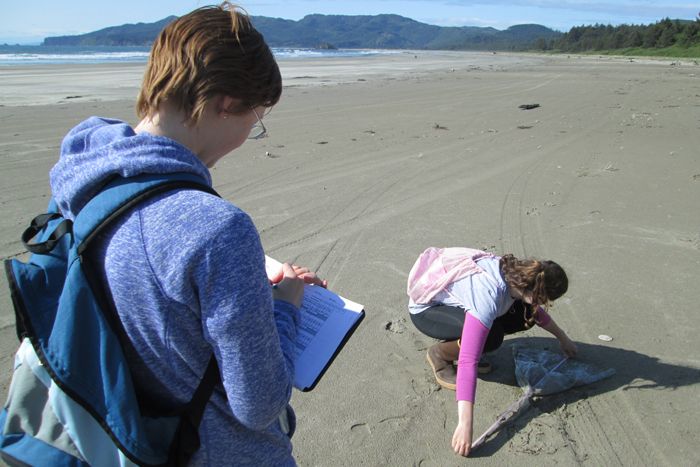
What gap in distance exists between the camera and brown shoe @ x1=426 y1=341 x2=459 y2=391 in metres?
2.87

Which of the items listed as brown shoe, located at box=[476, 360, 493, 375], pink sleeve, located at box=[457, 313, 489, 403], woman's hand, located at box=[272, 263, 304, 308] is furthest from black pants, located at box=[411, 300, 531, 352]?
woman's hand, located at box=[272, 263, 304, 308]

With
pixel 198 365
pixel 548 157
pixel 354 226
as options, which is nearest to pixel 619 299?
pixel 354 226

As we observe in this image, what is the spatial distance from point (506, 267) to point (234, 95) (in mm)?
2048

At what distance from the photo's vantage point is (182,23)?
1070 millimetres

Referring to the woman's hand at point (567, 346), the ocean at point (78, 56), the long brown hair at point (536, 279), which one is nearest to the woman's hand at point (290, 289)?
the long brown hair at point (536, 279)

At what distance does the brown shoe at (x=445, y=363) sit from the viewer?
287 centimetres

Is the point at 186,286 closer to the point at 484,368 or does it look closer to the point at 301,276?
the point at 301,276

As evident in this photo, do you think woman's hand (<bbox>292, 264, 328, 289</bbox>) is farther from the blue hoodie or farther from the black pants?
the black pants

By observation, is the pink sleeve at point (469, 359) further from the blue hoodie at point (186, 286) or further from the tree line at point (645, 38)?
the tree line at point (645, 38)

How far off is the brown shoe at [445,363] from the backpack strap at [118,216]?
2044 mm

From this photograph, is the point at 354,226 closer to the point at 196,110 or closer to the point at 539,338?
the point at 539,338

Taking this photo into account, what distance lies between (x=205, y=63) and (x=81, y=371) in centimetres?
66

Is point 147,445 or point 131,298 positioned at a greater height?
point 131,298

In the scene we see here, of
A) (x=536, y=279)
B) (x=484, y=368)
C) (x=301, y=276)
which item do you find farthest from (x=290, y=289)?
(x=484, y=368)
